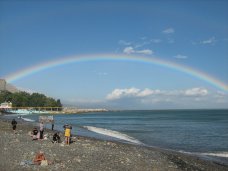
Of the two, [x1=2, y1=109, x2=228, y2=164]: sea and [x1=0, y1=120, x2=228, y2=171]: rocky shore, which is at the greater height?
[x1=0, y1=120, x2=228, y2=171]: rocky shore

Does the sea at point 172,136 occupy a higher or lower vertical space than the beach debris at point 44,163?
lower

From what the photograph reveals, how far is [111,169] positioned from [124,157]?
425cm

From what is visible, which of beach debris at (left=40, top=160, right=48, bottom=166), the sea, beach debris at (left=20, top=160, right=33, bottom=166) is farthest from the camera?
the sea

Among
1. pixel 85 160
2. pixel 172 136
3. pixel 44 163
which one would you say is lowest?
pixel 172 136

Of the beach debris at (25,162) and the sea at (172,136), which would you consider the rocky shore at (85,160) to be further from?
the sea at (172,136)

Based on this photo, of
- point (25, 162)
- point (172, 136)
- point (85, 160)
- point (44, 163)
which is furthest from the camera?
point (172, 136)

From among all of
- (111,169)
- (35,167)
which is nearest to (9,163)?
(35,167)

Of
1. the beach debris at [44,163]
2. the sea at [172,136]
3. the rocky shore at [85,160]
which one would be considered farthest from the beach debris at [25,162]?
the sea at [172,136]

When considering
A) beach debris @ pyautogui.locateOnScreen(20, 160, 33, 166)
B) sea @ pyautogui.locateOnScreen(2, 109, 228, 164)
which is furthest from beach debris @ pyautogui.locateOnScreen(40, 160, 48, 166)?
sea @ pyautogui.locateOnScreen(2, 109, 228, 164)

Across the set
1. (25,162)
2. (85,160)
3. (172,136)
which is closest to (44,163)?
(25,162)

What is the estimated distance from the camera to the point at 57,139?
105 feet

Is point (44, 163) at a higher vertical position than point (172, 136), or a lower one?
higher

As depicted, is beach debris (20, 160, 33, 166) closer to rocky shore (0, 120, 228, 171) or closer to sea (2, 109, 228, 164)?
rocky shore (0, 120, 228, 171)

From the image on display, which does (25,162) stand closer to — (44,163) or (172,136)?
(44,163)
